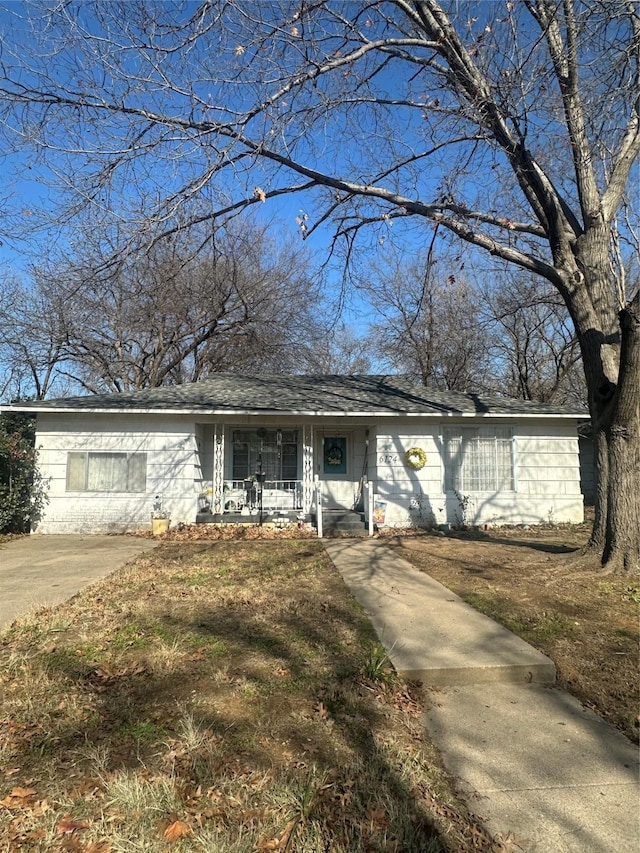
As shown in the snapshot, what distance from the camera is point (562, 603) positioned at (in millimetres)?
6016

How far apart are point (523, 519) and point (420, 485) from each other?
2747 mm

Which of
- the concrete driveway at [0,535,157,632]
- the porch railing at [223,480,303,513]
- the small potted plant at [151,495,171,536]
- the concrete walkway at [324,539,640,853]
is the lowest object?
the concrete walkway at [324,539,640,853]

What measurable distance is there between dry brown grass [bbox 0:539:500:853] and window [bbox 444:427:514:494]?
8164 millimetres

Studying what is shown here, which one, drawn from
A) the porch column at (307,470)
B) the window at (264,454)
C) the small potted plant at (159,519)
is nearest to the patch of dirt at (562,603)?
the porch column at (307,470)

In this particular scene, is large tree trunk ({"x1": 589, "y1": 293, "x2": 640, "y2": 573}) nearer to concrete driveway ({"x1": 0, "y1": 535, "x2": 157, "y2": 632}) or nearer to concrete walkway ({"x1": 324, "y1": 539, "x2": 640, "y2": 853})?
concrete walkway ({"x1": 324, "y1": 539, "x2": 640, "y2": 853})

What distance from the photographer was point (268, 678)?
13.1 ft

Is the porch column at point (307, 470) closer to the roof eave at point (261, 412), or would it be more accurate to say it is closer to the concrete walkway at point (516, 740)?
the roof eave at point (261, 412)

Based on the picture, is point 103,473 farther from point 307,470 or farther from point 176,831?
point 176,831

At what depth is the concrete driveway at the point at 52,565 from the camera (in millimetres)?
6117

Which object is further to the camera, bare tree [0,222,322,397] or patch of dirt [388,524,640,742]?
bare tree [0,222,322,397]

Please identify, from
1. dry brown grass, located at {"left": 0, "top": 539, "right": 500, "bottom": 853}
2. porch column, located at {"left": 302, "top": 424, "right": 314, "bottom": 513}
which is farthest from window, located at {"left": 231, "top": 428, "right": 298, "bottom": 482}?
dry brown grass, located at {"left": 0, "top": 539, "right": 500, "bottom": 853}

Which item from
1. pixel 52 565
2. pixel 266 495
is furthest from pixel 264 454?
pixel 52 565

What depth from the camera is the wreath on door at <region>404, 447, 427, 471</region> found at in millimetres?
12766

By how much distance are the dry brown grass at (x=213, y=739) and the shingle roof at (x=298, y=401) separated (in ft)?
23.1
